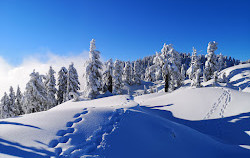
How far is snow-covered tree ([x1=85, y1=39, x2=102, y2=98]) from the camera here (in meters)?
23.0

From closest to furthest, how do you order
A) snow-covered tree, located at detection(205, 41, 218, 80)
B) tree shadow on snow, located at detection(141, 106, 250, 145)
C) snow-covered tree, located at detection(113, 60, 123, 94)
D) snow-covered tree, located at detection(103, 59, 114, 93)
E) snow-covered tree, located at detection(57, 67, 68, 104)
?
1. tree shadow on snow, located at detection(141, 106, 250, 145)
2. snow-covered tree, located at detection(103, 59, 114, 93)
3. snow-covered tree, located at detection(205, 41, 218, 80)
4. snow-covered tree, located at detection(57, 67, 68, 104)
5. snow-covered tree, located at detection(113, 60, 123, 94)

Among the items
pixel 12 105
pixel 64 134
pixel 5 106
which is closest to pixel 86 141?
pixel 64 134

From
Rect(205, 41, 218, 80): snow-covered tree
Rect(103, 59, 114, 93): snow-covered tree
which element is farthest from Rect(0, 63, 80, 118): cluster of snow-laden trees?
Rect(205, 41, 218, 80): snow-covered tree

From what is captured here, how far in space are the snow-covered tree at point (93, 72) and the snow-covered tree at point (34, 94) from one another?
31.5ft

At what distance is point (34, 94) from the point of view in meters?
25.0

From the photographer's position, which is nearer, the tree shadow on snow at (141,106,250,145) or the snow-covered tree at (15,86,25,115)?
the tree shadow on snow at (141,106,250,145)

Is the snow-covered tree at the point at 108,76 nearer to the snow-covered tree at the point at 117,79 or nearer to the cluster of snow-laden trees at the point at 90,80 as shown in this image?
the cluster of snow-laden trees at the point at 90,80

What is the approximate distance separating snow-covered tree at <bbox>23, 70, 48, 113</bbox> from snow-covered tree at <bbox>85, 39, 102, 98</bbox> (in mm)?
9596

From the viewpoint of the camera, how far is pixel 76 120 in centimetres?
629

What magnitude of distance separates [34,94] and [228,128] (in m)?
28.2

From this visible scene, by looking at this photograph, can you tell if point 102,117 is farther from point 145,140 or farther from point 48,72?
point 48,72

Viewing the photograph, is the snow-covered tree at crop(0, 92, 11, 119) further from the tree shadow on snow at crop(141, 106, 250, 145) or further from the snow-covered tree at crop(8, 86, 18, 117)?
the tree shadow on snow at crop(141, 106, 250, 145)

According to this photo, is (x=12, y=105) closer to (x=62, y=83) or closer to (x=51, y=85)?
(x=51, y=85)

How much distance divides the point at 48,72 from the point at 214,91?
3379 cm
